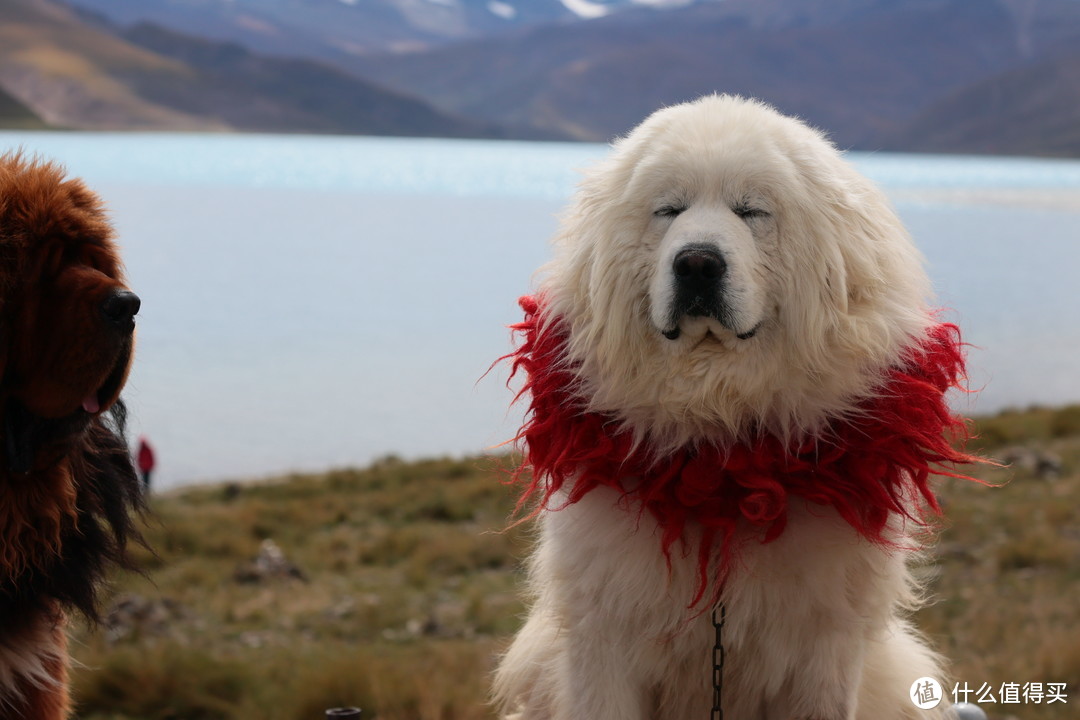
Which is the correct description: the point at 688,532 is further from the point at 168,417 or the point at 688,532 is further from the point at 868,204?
the point at 168,417

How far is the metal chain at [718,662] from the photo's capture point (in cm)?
272

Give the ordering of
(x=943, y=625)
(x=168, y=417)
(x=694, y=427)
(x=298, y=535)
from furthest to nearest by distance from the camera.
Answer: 1. (x=168, y=417)
2. (x=298, y=535)
3. (x=943, y=625)
4. (x=694, y=427)

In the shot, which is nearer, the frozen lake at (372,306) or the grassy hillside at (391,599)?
the grassy hillside at (391,599)

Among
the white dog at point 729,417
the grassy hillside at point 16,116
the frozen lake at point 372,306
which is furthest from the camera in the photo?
the grassy hillside at point 16,116

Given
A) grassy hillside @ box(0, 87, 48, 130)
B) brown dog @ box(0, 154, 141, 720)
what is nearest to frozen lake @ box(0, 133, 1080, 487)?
brown dog @ box(0, 154, 141, 720)

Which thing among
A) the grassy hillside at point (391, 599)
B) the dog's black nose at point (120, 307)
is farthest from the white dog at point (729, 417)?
the dog's black nose at point (120, 307)

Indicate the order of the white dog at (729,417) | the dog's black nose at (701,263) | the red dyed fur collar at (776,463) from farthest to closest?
the red dyed fur collar at (776,463) < the white dog at (729,417) < the dog's black nose at (701,263)

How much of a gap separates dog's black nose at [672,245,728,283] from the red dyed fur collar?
1.59ft

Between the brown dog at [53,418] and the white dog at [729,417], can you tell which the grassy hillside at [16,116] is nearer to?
the brown dog at [53,418]

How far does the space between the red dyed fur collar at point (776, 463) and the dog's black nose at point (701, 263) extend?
484 mm

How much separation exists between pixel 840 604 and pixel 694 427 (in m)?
0.58

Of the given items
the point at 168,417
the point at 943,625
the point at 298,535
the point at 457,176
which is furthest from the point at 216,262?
the point at 457,176

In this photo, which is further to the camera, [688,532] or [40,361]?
[688,532]

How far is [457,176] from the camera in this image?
403 feet
